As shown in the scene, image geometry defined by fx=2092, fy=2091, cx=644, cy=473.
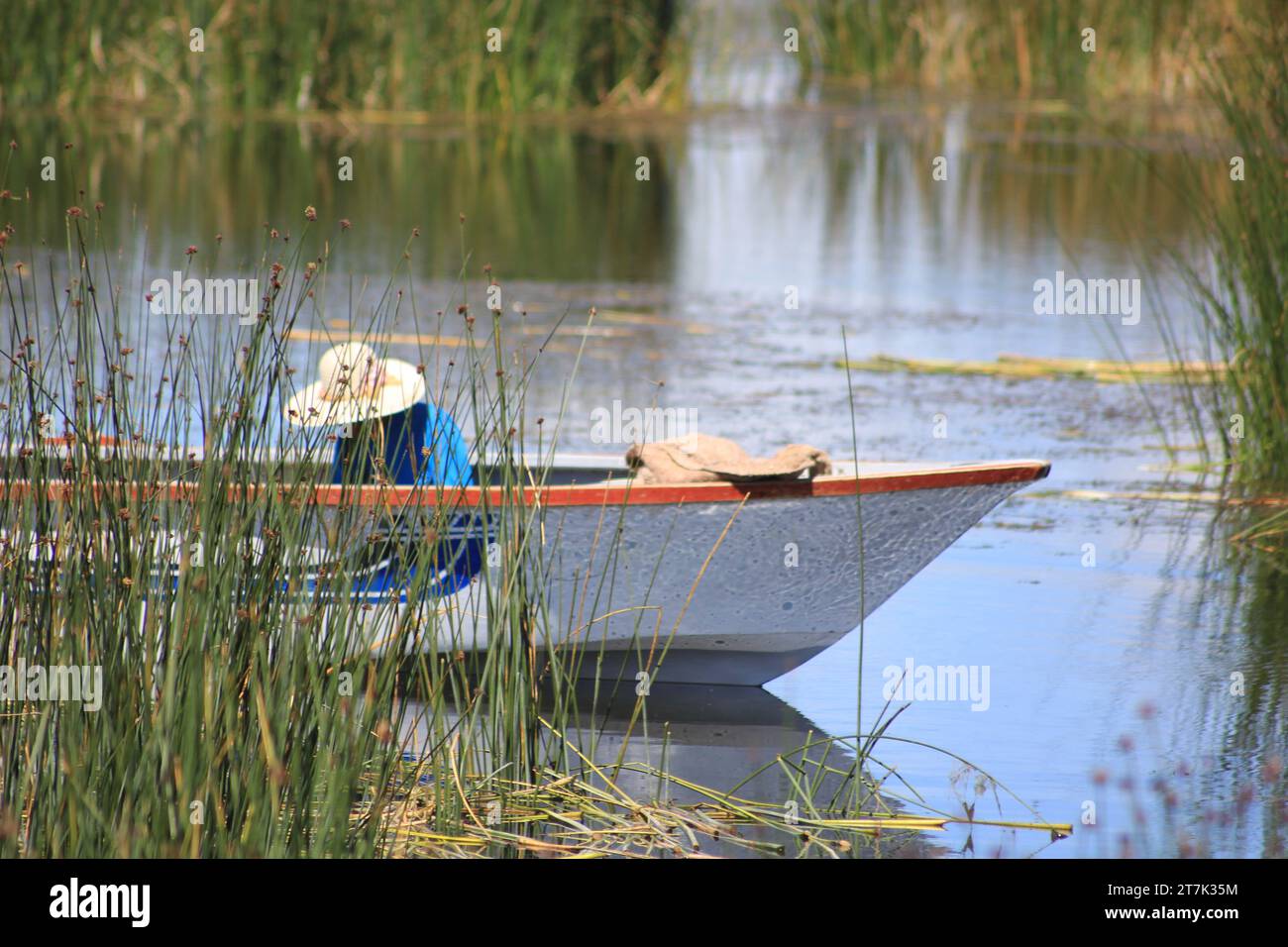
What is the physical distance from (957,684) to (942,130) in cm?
1461

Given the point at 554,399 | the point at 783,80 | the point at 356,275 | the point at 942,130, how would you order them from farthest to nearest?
the point at 783,80 < the point at 942,130 < the point at 356,275 < the point at 554,399

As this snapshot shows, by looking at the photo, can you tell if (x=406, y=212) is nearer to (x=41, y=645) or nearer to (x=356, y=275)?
(x=356, y=275)

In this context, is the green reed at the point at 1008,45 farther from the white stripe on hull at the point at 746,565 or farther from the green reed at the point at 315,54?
the white stripe on hull at the point at 746,565

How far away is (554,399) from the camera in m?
8.52

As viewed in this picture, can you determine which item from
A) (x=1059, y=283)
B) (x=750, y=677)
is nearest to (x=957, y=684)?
(x=750, y=677)

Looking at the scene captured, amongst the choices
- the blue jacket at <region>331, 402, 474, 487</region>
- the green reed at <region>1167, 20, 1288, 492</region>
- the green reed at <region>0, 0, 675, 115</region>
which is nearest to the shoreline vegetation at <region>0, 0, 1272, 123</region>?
the green reed at <region>0, 0, 675, 115</region>

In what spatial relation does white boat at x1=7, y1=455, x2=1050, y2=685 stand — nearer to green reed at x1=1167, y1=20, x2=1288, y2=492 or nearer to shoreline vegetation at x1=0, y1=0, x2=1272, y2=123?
green reed at x1=1167, y1=20, x2=1288, y2=492

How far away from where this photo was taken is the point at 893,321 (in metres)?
10.8

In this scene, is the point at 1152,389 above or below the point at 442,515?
above

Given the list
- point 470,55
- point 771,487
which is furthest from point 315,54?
point 771,487

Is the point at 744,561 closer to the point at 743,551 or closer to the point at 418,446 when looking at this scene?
the point at 743,551

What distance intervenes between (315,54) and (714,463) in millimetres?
13804

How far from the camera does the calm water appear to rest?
4910 millimetres

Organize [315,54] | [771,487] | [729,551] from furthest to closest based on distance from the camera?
[315,54], [729,551], [771,487]
